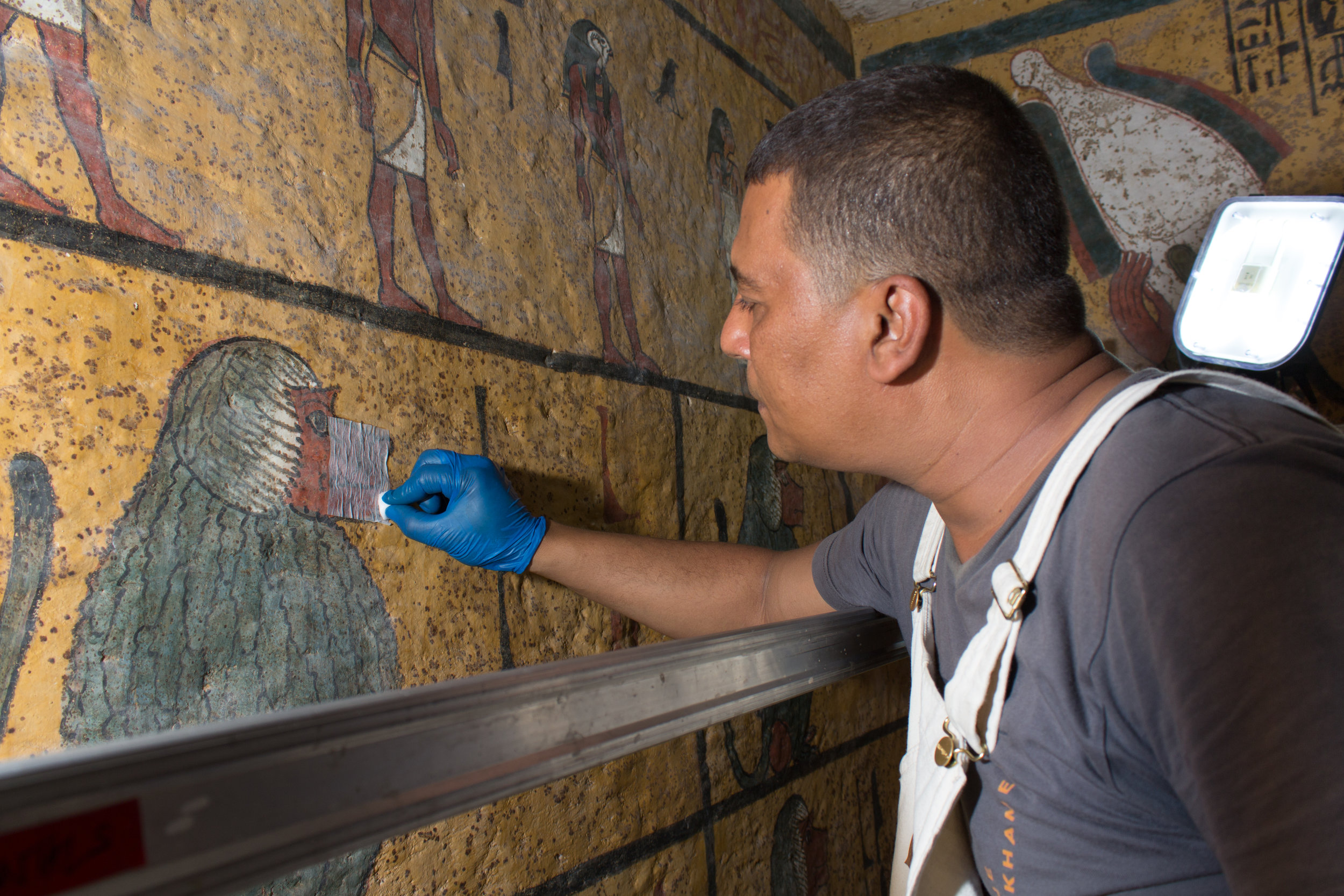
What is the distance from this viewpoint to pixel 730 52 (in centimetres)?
243

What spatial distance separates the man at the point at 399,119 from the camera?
1.32 metres

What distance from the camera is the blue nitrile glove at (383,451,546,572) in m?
1.29

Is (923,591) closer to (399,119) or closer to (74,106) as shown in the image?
(399,119)

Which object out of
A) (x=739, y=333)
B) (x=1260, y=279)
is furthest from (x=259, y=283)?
(x=1260, y=279)

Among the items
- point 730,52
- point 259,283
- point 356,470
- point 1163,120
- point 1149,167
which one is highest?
point 730,52

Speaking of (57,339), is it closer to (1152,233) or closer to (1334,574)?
(1334,574)

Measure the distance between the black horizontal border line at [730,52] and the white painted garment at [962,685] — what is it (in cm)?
135

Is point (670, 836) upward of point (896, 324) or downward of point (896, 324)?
downward

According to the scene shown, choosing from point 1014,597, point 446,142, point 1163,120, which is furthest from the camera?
point 1163,120

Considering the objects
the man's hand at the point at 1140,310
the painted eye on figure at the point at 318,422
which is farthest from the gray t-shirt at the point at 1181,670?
the man's hand at the point at 1140,310

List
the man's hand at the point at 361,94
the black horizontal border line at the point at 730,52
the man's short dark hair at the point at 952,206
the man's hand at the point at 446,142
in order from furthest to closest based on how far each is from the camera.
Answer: the black horizontal border line at the point at 730,52, the man's hand at the point at 446,142, the man's hand at the point at 361,94, the man's short dark hair at the point at 952,206

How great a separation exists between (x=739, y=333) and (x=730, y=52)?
1.56m

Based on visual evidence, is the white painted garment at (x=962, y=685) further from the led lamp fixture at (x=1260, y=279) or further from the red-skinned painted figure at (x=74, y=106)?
the led lamp fixture at (x=1260, y=279)

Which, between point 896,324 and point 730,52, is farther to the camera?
point 730,52
